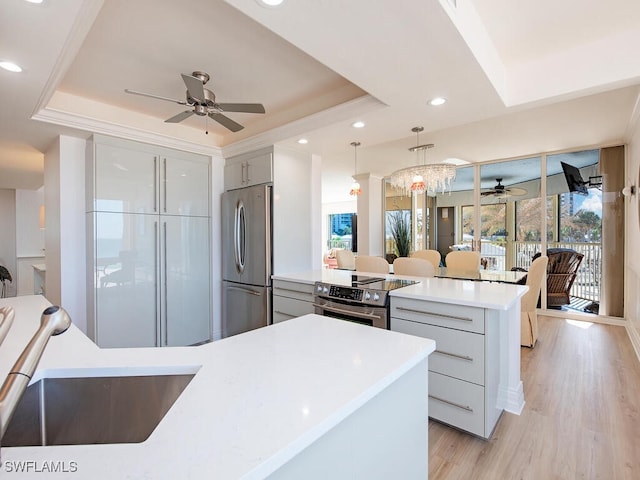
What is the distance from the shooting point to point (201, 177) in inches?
143

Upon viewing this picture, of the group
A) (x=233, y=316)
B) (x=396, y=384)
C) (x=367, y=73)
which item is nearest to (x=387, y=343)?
(x=396, y=384)

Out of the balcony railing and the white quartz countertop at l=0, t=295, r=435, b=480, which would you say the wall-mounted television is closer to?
the balcony railing

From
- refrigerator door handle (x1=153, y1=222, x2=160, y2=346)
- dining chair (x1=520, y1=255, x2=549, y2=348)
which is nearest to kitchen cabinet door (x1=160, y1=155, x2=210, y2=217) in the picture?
refrigerator door handle (x1=153, y1=222, x2=160, y2=346)

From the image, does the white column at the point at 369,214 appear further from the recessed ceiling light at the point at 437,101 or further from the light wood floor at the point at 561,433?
the recessed ceiling light at the point at 437,101

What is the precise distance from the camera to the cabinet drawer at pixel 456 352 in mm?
1856

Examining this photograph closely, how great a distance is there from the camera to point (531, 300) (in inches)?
133

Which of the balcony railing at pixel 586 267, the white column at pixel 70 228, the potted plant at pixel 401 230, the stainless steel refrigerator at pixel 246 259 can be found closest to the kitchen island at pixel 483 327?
the stainless steel refrigerator at pixel 246 259

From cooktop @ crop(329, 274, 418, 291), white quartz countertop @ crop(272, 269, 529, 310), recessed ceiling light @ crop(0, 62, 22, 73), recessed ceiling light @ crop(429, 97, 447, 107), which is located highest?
recessed ceiling light @ crop(429, 97, 447, 107)

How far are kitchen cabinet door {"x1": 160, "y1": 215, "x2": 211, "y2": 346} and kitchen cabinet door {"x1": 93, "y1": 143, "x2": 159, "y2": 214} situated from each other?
269 mm

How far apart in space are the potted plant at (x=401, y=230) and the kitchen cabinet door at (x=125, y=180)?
4.59 m

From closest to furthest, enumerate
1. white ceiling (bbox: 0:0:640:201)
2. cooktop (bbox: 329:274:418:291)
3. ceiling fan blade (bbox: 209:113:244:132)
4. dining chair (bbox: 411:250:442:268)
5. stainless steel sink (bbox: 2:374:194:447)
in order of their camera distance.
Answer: stainless steel sink (bbox: 2:374:194:447) < white ceiling (bbox: 0:0:640:201) < cooktop (bbox: 329:274:418:291) < ceiling fan blade (bbox: 209:113:244:132) < dining chair (bbox: 411:250:442:268)

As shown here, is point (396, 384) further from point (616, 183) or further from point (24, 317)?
point (616, 183)

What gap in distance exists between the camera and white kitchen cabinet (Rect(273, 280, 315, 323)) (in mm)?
2811

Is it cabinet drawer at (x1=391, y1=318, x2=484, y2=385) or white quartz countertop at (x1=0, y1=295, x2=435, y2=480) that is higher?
white quartz countertop at (x1=0, y1=295, x2=435, y2=480)
